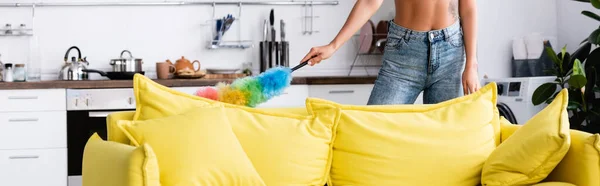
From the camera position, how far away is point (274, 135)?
8.48 feet

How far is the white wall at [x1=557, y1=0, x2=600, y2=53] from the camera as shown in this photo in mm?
5203

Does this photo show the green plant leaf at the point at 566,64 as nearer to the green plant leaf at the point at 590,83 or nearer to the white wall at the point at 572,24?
the green plant leaf at the point at 590,83

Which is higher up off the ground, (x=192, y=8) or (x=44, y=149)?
(x=192, y=8)

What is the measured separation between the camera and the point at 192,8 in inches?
218

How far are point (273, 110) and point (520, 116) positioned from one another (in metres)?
2.53

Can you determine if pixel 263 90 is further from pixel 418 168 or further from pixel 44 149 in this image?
pixel 44 149

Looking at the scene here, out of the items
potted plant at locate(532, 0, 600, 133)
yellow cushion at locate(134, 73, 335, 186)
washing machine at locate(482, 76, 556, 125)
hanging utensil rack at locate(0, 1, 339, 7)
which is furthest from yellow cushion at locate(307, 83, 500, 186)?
hanging utensil rack at locate(0, 1, 339, 7)

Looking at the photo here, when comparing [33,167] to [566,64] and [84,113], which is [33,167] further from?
[566,64]

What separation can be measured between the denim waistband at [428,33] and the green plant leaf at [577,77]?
144cm

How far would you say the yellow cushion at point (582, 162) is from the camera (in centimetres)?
237

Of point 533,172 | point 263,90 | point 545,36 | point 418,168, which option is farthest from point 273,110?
point 545,36

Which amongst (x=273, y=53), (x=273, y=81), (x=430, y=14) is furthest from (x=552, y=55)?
(x=273, y=81)

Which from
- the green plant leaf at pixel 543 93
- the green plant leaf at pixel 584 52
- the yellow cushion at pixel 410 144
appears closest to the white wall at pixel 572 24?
the green plant leaf at pixel 584 52

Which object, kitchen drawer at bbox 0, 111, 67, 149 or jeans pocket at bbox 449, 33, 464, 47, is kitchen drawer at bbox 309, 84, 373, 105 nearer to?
kitchen drawer at bbox 0, 111, 67, 149
